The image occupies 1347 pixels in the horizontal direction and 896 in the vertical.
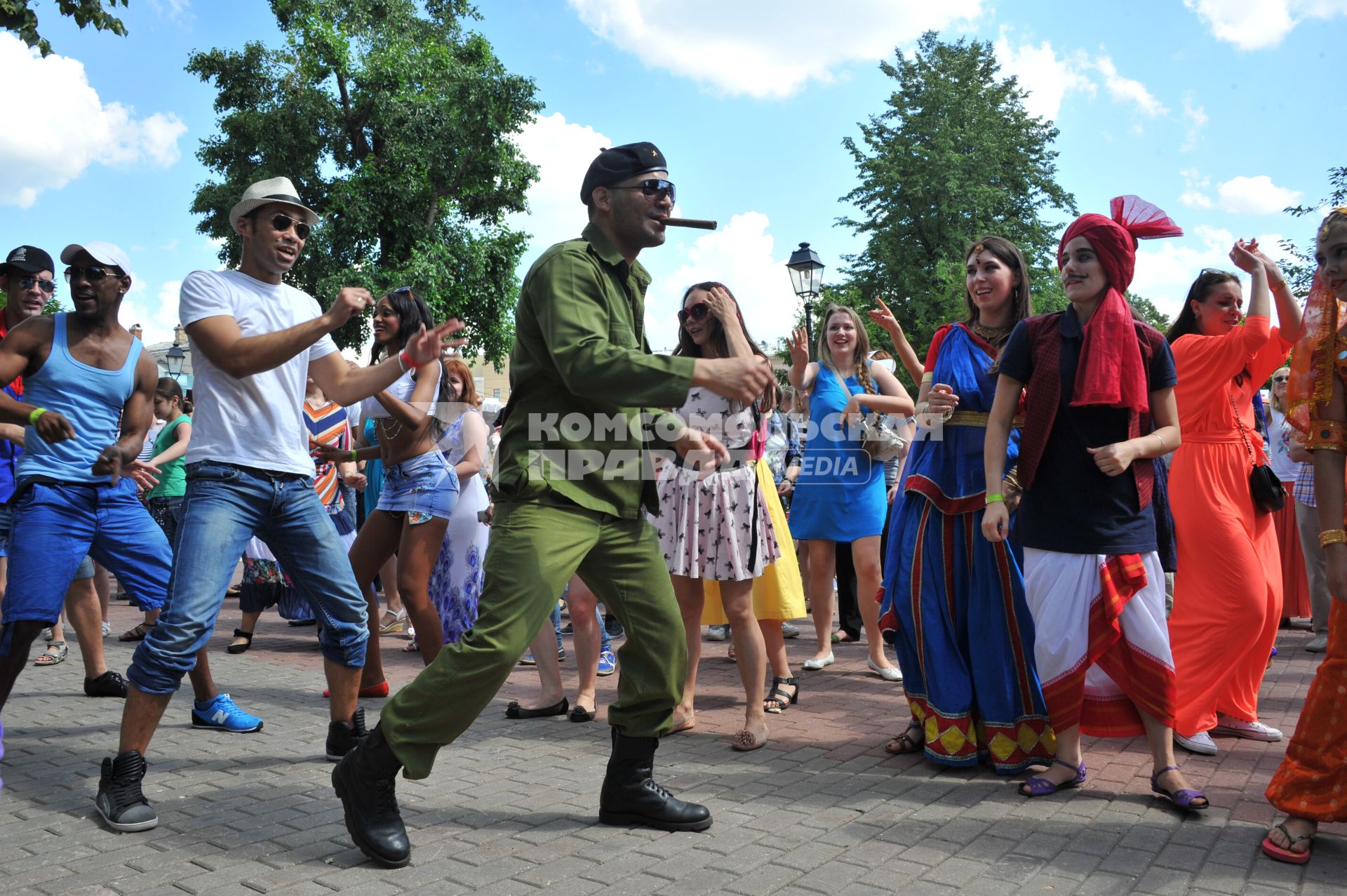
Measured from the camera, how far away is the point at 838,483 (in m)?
7.07

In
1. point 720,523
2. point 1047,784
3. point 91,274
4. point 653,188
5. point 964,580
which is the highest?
point 653,188

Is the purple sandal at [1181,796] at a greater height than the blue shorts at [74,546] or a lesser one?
lesser

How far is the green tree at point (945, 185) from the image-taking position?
36.0 meters

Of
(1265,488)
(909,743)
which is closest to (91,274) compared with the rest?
(909,743)

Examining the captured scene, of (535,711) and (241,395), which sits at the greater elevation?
(241,395)

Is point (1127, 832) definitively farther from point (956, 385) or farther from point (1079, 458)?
point (956, 385)

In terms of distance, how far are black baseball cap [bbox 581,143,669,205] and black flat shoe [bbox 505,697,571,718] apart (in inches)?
120

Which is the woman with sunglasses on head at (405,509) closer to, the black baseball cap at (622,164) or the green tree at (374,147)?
the black baseball cap at (622,164)

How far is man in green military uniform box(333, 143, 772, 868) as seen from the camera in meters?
3.26

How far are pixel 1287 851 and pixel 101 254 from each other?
17.0ft

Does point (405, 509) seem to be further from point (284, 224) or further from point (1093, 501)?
point (1093, 501)

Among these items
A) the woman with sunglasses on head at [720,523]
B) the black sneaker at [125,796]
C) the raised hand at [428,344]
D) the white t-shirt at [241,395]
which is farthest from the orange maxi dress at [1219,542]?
the black sneaker at [125,796]

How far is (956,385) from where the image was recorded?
15.6 feet

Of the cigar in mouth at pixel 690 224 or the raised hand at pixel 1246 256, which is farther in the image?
the raised hand at pixel 1246 256
